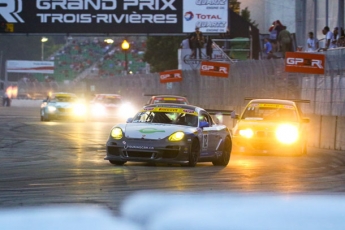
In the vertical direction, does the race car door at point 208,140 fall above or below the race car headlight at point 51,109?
above

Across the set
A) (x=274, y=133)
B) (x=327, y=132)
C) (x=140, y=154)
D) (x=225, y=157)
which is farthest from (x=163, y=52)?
(x=140, y=154)

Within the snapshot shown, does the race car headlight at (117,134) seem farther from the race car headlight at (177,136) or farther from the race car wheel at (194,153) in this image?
the race car wheel at (194,153)

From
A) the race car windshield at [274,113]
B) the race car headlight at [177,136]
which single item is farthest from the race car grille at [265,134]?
the race car headlight at [177,136]

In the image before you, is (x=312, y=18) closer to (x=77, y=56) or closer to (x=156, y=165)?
(x=156, y=165)

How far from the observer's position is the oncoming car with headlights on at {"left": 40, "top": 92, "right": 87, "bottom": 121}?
3956cm

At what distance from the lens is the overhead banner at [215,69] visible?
37.3 meters

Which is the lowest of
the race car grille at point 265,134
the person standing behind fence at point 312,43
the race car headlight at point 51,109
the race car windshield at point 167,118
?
the race car headlight at point 51,109

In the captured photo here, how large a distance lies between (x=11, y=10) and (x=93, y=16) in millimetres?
4330

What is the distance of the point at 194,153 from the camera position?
54.8 ft

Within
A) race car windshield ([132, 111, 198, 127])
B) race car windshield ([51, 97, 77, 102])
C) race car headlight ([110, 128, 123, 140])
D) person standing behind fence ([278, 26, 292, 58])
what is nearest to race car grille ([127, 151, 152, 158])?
race car headlight ([110, 128, 123, 140])

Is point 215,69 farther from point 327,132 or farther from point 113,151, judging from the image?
point 113,151

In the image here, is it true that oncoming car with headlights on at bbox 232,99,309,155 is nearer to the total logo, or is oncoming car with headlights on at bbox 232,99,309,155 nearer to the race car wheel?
the race car wheel

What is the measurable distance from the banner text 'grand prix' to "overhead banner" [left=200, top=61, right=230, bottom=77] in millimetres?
10889

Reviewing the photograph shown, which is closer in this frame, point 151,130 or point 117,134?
point 151,130
